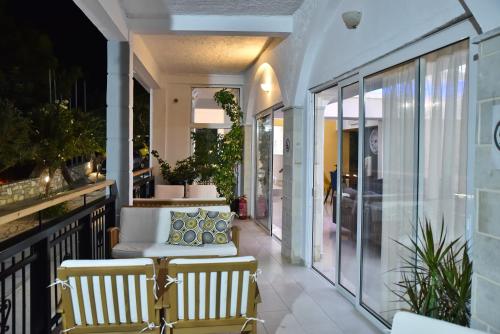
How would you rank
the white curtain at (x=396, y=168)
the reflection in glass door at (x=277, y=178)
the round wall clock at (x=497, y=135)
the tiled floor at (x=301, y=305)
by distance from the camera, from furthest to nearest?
1. the reflection in glass door at (x=277, y=178)
2. the tiled floor at (x=301, y=305)
3. the white curtain at (x=396, y=168)
4. the round wall clock at (x=497, y=135)

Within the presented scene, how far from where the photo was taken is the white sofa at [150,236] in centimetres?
403

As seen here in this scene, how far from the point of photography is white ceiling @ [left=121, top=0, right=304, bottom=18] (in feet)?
14.2

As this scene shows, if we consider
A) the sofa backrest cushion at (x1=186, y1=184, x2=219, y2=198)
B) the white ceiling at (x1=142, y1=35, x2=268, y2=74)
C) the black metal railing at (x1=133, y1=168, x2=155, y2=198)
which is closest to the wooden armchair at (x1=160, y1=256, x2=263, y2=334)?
the white ceiling at (x1=142, y1=35, x2=268, y2=74)

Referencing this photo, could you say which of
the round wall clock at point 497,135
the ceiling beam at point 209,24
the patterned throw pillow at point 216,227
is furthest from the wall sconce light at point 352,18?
the patterned throw pillow at point 216,227

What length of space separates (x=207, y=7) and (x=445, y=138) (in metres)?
3.10

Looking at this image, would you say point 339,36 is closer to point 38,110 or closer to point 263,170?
point 263,170

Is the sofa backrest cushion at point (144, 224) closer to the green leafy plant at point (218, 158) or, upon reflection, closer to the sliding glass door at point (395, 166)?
the sliding glass door at point (395, 166)

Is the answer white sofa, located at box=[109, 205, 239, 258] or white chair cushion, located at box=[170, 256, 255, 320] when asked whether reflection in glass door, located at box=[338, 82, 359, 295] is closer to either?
white sofa, located at box=[109, 205, 239, 258]

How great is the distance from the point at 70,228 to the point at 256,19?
3249mm

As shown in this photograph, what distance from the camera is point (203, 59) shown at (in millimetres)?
7426

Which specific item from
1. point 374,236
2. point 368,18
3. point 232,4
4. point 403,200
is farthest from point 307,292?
point 232,4

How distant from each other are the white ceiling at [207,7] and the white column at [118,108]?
51 centimetres

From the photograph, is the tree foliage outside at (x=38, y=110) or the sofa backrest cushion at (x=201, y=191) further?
the sofa backrest cushion at (x=201, y=191)

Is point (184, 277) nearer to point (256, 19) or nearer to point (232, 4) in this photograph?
point (232, 4)
